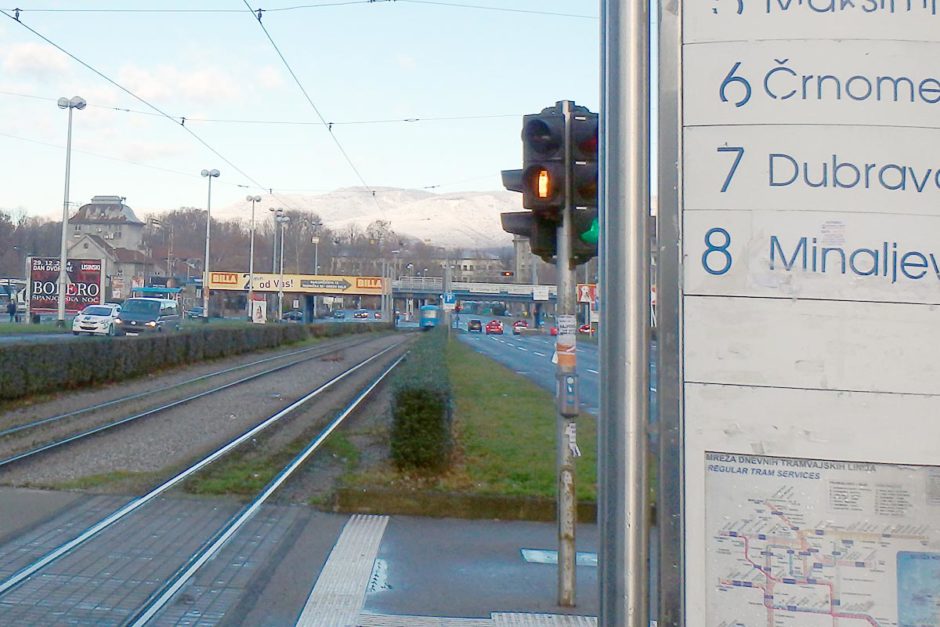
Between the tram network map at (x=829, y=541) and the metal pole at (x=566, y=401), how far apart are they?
455cm

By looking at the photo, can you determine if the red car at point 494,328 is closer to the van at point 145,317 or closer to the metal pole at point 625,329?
the van at point 145,317

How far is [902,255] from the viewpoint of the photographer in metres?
2.18

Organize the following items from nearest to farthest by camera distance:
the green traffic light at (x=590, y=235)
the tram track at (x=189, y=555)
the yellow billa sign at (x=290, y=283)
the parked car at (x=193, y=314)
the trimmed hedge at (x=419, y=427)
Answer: the tram track at (x=189, y=555) → the green traffic light at (x=590, y=235) → the trimmed hedge at (x=419, y=427) → the parked car at (x=193, y=314) → the yellow billa sign at (x=290, y=283)

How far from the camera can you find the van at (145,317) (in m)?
41.8

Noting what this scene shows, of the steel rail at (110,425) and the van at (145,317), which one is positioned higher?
the van at (145,317)

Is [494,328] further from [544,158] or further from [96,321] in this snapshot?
[544,158]

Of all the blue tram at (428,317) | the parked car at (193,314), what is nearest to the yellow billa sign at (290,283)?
the parked car at (193,314)

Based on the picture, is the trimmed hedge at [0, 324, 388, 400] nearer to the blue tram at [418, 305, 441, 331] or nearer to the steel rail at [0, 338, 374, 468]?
the steel rail at [0, 338, 374, 468]

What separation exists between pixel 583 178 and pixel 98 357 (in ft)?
64.0

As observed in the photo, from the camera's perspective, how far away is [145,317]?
42.6 metres

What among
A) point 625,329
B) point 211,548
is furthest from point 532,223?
point 625,329

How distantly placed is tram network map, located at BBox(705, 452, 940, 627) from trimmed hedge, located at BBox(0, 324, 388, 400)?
1892cm

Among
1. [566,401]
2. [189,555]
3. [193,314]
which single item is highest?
[193,314]

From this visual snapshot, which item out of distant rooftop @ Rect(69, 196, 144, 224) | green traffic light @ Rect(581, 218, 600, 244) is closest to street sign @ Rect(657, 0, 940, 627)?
green traffic light @ Rect(581, 218, 600, 244)
